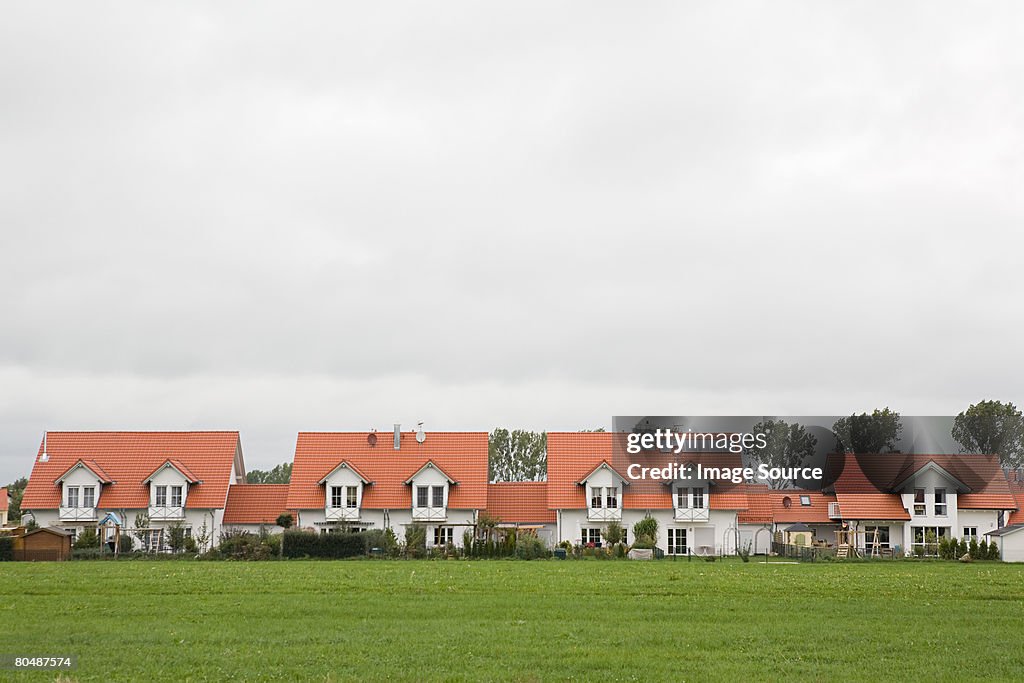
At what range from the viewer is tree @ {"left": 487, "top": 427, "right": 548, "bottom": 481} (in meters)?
99.9

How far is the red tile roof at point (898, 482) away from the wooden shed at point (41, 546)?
3917cm

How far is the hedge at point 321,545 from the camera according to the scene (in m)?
45.8

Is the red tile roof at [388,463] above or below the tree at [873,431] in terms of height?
below

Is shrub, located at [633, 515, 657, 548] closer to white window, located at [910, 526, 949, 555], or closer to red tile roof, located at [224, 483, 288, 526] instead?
white window, located at [910, 526, 949, 555]

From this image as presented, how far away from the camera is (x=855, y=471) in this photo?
63.3 m

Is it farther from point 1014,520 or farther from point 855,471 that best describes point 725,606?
point 1014,520

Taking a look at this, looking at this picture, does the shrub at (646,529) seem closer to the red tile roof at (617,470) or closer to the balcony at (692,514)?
the red tile roof at (617,470)

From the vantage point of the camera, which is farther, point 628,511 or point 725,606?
point 628,511

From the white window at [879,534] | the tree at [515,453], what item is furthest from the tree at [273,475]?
the white window at [879,534]

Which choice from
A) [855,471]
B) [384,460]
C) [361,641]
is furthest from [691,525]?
[361,641]

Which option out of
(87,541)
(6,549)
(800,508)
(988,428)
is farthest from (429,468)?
(988,428)

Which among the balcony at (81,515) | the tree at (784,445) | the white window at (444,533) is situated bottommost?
the white window at (444,533)

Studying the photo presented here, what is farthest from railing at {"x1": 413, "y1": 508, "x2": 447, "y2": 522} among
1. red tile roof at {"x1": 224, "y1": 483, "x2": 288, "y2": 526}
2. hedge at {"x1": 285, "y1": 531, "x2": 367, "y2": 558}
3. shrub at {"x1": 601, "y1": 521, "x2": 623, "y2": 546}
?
hedge at {"x1": 285, "y1": 531, "x2": 367, "y2": 558}

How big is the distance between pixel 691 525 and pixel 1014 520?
2062 cm
